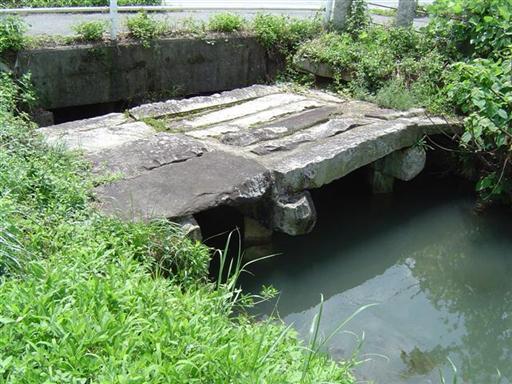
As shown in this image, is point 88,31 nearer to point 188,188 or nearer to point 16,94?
point 16,94

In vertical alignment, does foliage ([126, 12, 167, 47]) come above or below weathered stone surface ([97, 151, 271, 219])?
above

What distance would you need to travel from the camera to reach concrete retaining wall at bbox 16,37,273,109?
677 cm

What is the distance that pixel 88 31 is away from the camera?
6.96 metres

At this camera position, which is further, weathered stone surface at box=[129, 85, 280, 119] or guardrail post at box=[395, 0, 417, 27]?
guardrail post at box=[395, 0, 417, 27]

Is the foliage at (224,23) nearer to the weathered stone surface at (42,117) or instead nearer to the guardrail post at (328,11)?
the guardrail post at (328,11)

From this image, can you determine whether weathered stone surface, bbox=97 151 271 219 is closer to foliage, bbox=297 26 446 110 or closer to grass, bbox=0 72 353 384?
grass, bbox=0 72 353 384

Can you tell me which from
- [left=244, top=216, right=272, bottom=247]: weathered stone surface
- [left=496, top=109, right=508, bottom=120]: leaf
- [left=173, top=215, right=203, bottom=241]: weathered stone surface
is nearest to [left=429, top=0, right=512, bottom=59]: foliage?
[left=496, top=109, right=508, bottom=120]: leaf

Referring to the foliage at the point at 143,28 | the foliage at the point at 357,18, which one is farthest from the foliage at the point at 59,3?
the foliage at the point at 357,18

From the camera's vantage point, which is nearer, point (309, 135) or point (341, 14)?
point (309, 135)

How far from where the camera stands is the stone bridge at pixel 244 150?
491 cm

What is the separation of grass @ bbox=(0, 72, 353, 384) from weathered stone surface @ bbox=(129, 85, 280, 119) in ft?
5.90

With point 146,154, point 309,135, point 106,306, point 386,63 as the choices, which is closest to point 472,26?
point 386,63

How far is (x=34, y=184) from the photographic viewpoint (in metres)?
4.38

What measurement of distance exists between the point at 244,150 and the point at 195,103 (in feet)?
4.21
